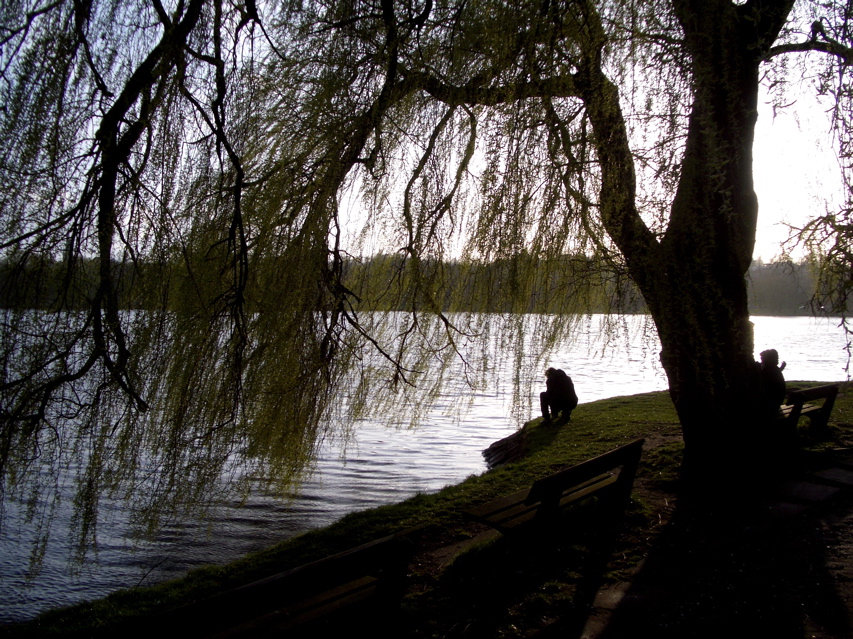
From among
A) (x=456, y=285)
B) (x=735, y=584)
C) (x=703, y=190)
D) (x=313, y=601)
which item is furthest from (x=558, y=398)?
(x=703, y=190)

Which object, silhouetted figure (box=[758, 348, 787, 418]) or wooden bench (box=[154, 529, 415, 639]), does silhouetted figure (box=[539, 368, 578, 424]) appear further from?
wooden bench (box=[154, 529, 415, 639])

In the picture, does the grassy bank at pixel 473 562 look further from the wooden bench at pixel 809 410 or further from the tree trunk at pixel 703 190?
the tree trunk at pixel 703 190

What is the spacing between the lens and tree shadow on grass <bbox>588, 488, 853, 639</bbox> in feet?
8.93

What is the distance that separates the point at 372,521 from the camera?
227 inches

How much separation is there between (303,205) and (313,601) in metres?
1.81

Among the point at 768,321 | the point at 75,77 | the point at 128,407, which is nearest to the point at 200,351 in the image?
the point at 128,407

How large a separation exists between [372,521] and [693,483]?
2900 millimetres

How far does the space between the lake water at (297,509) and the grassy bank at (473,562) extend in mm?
428

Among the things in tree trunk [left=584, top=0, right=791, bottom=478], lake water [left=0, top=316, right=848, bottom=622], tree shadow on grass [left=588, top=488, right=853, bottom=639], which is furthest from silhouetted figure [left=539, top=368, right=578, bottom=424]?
tree trunk [left=584, top=0, right=791, bottom=478]

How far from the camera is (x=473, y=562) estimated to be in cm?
392

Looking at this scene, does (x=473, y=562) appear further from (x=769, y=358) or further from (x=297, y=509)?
(x=297, y=509)

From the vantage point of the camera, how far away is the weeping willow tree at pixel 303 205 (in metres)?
1.88

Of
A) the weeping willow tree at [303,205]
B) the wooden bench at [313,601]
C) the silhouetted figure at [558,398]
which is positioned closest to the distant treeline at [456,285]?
the weeping willow tree at [303,205]

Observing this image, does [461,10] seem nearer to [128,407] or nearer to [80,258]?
[80,258]
